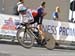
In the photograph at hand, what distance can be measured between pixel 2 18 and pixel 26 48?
14.8 feet

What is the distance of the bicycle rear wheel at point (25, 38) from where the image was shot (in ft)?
47.2

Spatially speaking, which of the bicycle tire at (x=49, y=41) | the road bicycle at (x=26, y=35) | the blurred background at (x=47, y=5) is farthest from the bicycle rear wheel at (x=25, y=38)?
the blurred background at (x=47, y=5)

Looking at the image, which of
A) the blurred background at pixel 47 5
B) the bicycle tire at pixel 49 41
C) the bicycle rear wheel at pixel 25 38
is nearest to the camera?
the bicycle rear wheel at pixel 25 38

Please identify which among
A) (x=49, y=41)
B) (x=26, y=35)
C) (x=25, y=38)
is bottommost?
(x=49, y=41)

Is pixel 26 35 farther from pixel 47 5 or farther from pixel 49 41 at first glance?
pixel 47 5

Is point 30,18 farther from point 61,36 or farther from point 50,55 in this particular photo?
point 61,36

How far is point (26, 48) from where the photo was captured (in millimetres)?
14547

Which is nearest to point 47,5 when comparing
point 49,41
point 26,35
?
point 49,41

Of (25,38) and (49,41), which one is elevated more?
(25,38)

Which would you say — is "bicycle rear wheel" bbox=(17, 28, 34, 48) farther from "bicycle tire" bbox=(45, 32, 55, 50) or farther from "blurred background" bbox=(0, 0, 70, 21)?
"blurred background" bbox=(0, 0, 70, 21)

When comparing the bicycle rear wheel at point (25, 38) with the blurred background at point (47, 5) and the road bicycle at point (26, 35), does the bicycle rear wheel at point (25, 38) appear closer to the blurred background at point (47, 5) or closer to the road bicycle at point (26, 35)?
the road bicycle at point (26, 35)

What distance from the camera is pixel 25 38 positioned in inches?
570

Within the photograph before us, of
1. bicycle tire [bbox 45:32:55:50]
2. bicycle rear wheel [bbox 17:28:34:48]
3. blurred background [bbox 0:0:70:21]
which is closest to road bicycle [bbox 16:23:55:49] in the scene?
bicycle rear wheel [bbox 17:28:34:48]

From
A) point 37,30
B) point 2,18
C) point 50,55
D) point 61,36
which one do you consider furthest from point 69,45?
point 50,55
